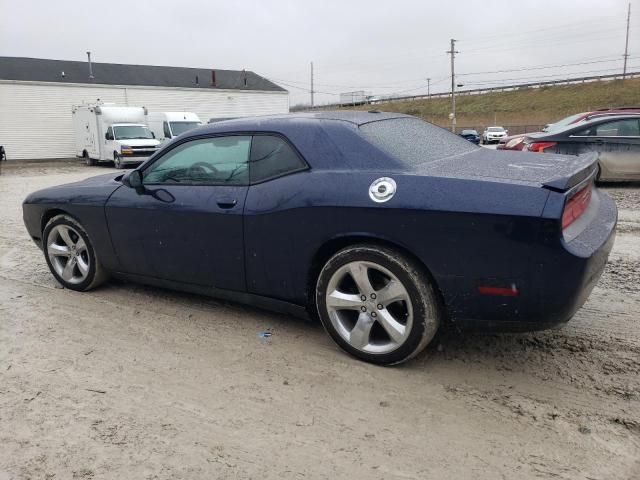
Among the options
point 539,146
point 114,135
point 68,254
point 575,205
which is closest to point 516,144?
point 539,146

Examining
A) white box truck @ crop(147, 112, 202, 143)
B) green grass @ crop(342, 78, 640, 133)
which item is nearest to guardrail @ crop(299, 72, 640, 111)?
green grass @ crop(342, 78, 640, 133)

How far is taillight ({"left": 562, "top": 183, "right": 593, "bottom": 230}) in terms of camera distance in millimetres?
2695

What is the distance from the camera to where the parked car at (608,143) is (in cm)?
953

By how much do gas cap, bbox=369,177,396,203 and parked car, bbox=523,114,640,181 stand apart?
7.76 metres

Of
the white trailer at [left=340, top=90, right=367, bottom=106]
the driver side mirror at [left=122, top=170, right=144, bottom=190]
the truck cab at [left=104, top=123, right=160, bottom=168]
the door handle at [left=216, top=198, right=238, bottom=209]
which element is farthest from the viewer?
the white trailer at [left=340, top=90, right=367, bottom=106]

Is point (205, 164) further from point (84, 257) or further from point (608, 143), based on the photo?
point (608, 143)

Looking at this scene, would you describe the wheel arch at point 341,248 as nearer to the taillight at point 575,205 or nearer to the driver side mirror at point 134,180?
the taillight at point 575,205

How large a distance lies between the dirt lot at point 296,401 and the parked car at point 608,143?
6.38m

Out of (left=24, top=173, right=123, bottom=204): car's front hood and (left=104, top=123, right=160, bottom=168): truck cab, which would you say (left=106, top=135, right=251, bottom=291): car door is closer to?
(left=24, top=173, right=123, bottom=204): car's front hood

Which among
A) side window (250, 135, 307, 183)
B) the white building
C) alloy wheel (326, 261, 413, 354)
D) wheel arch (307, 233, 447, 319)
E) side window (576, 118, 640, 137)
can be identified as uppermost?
the white building

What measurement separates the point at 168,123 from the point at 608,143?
19589 mm

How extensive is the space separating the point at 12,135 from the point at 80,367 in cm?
3090

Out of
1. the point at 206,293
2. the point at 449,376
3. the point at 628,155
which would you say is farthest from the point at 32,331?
the point at 628,155

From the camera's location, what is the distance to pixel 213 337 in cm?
371
